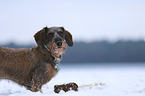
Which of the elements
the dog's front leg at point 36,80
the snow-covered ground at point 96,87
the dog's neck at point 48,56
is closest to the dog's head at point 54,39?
the dog's neck at point 48,56

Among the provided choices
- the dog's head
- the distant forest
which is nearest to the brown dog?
the dog's head

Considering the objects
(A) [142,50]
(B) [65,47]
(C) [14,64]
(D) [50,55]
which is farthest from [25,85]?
(A) [142,50]

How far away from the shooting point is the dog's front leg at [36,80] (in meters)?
6.93

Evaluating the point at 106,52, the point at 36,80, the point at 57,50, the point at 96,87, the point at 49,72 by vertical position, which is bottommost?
the point at 106,52

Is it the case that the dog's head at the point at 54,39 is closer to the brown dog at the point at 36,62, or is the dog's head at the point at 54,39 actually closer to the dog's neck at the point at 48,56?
the brown dog at the point at 36,62

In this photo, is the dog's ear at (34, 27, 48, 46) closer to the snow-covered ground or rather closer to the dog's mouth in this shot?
the dog's mouth

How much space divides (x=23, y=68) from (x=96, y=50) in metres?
50.1

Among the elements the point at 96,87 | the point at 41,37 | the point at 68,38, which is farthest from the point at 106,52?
the point at 41,37

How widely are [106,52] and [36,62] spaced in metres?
49.9

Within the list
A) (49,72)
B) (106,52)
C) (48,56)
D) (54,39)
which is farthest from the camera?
(106,52)

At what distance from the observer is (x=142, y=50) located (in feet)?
176

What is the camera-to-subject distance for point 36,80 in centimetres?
696

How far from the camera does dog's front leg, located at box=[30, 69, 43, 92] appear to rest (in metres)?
6.93

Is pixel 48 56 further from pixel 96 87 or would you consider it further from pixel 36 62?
pixel 96 87
